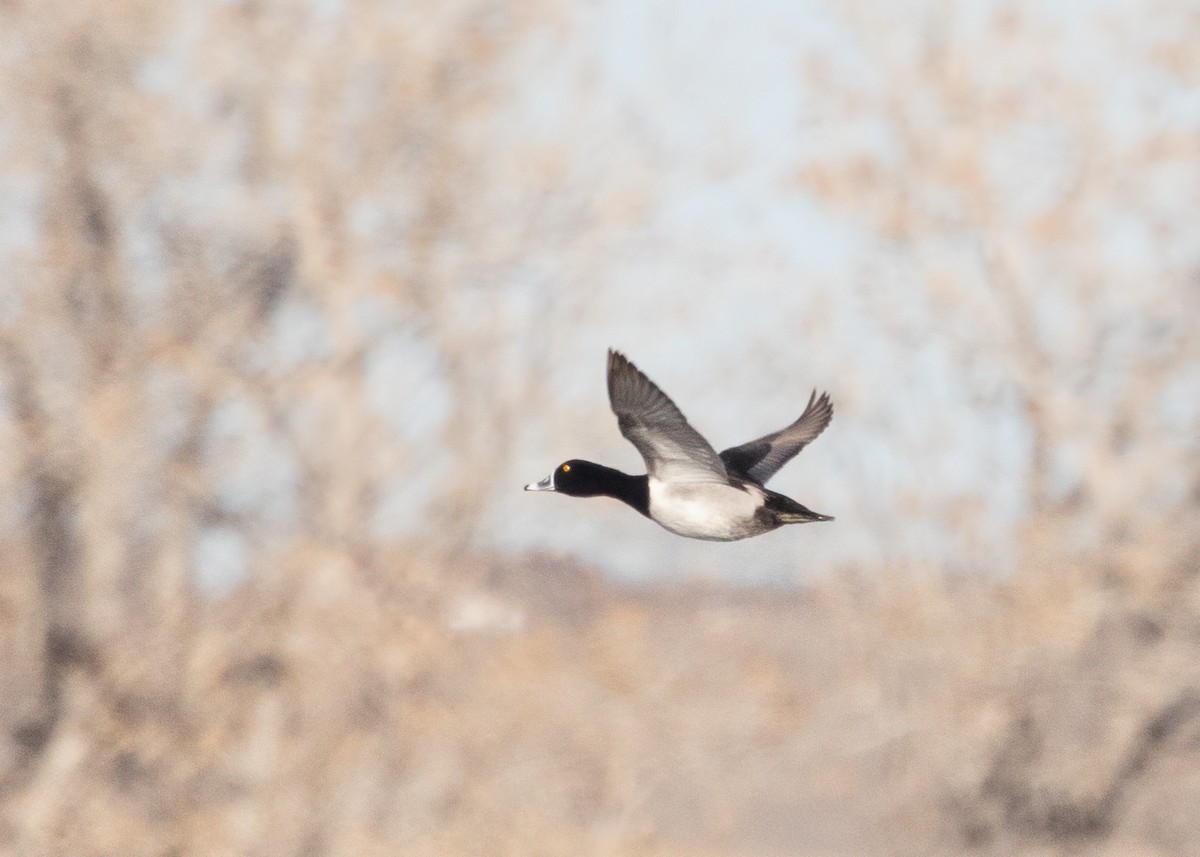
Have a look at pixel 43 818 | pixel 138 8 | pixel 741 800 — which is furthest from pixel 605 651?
pixel 138 8

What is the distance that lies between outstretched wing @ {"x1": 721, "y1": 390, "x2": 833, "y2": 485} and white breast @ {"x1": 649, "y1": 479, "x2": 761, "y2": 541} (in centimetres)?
46

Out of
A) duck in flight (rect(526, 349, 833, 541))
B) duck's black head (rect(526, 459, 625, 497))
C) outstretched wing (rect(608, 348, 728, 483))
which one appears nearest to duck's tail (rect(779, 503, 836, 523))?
duck in flight (rect(526, 349, 833, 541))

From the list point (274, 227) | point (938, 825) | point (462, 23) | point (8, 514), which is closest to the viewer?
point (8, 514)

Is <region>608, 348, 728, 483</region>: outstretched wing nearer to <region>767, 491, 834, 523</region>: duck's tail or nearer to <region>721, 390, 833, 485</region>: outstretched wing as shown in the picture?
<region>767, 491, 834, 523</region>: duck's tail

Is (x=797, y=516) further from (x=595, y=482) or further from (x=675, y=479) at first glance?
(x=595, y=482)

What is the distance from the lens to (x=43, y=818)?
13555 mm

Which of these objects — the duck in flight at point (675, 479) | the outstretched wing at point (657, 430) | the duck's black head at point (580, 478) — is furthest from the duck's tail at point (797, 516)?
the duck's black head at point (580, 478)

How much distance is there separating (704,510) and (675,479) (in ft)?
0.39

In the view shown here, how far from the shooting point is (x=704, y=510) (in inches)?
196

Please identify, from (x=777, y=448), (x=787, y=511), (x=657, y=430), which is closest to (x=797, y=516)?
(x=787, y=511)

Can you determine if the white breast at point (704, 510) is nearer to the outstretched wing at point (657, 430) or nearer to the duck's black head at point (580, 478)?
the outstretched wing at point (657, 430)

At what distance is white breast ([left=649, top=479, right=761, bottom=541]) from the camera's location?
488 centimetres

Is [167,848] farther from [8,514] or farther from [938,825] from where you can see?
[938,825]

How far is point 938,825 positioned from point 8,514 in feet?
29.2
